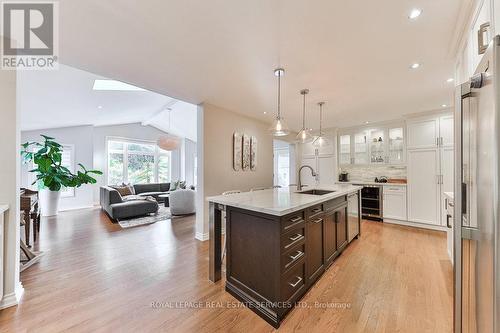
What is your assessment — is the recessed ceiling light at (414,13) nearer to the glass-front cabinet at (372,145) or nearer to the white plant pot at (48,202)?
the glass-front cabinet at (372,145)

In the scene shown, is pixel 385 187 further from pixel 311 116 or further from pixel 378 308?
pixel 378 308

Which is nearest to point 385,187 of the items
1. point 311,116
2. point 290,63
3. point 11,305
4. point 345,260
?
point 311,116

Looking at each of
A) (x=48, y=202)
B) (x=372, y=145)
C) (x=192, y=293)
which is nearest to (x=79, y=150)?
(x=48, y=202)

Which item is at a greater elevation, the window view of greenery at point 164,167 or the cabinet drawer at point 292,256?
the window view of greenery at point 164,167

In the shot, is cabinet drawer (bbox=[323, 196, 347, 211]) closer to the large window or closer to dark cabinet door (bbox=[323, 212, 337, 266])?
dark cabinet door (bbox=[323, 212, 337, 266])

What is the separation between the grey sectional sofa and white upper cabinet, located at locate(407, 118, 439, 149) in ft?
21.1

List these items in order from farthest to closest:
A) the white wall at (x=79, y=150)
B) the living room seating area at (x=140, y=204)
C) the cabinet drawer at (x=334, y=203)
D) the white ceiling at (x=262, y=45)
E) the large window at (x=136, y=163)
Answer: the large window at (x=136, y=163), the white wall at (x=79, y=150), the living room seating area at (x=140, y=204), the cabinet drawer at (x=334, y=203), the white ceiling at (x=262, y=45)

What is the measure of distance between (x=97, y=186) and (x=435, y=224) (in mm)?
9786

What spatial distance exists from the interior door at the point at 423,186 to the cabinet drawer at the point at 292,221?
3871mm

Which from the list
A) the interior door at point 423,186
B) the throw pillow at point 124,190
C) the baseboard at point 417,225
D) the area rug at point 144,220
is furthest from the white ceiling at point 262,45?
the throw pillow at point 124,190

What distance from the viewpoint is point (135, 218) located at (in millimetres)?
5020

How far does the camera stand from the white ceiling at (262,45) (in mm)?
1504

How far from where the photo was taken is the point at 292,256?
174 cm

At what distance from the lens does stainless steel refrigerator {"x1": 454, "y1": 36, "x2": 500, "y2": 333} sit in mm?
715
